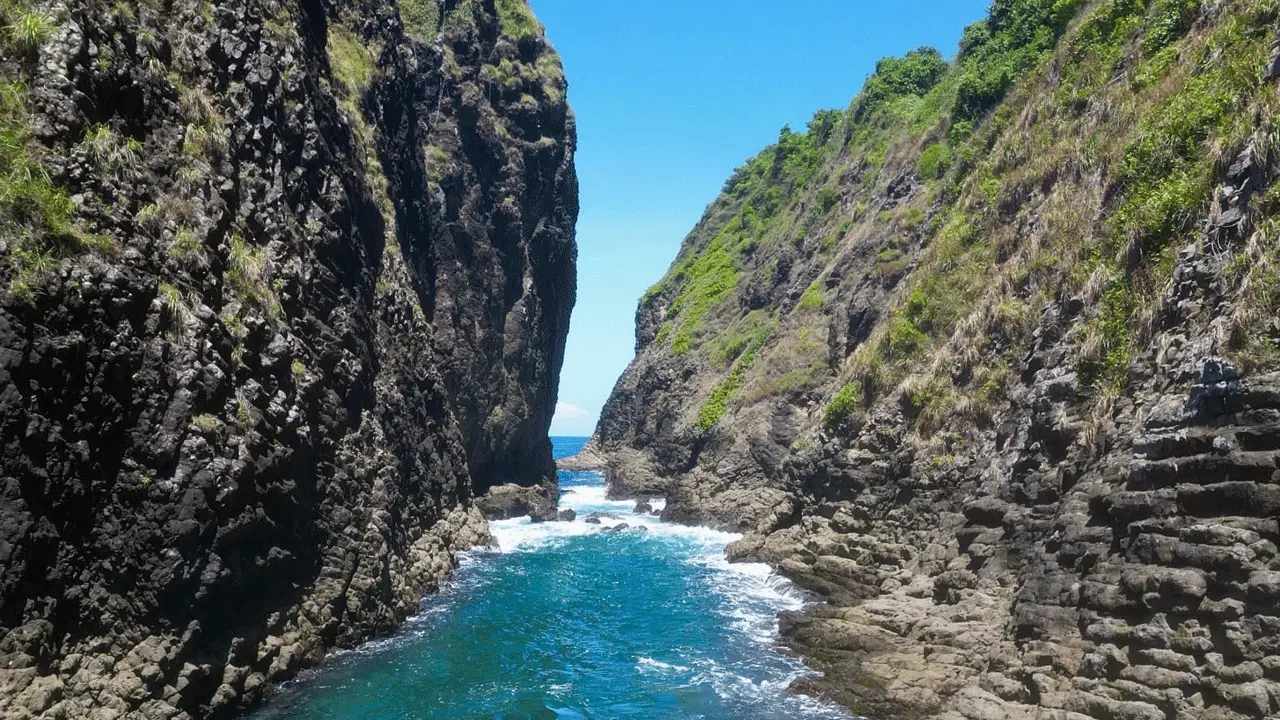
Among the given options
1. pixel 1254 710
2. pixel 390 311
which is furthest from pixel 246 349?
pixel 1254 710

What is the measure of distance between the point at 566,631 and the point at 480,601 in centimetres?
503

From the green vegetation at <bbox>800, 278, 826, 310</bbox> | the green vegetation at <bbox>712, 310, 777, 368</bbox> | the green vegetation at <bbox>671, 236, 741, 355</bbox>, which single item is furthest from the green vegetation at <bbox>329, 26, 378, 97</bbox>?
the green vegetation at <bbox>671, 236, 741, 355</bbox>

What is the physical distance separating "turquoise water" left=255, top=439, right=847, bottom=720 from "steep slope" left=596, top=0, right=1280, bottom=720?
7.06 feet

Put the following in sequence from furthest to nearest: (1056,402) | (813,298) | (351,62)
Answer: (813,298), (351,62), (1056,402)

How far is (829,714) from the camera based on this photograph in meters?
20.2

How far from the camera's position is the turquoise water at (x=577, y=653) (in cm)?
2131

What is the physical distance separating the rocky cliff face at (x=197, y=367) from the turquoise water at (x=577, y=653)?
182cm

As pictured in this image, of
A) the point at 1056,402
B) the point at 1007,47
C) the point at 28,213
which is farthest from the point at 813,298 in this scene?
the point at 28,213

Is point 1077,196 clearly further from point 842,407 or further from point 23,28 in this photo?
point 23,28

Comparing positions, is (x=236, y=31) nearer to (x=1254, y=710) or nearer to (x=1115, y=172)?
(x=1115, y=172)

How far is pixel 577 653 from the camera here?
27.3 metres

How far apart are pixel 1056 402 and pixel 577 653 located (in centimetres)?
1730

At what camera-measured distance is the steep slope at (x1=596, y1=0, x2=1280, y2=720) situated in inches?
629

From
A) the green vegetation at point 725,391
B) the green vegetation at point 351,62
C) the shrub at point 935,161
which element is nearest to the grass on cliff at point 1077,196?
the shrub at point 935,161
